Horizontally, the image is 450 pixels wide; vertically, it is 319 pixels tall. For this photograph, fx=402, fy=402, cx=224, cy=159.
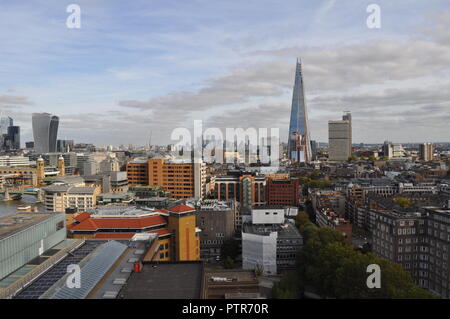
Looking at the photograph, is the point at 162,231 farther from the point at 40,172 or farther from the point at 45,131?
the point at 45,131

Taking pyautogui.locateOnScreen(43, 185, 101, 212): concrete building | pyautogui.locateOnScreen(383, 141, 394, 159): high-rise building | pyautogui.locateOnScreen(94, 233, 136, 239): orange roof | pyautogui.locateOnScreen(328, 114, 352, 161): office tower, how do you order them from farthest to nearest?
pyautogui.locateOnScreen(383, 141, 394, 159): high-rise building < pyautogui.locateOnScreen(328, 114, 352, 161): office tower < pyautogui.locateOnScreen(43, 185, 101, 212): concrete building < pyautogui.locateOnScreen(94, 233, 136, 239): orange roof

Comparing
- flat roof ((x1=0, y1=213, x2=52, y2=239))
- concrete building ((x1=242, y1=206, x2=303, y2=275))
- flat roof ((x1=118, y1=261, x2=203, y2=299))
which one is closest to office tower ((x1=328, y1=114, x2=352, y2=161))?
concrete building ((x1=242, y1=206, x2=303, y2=275))

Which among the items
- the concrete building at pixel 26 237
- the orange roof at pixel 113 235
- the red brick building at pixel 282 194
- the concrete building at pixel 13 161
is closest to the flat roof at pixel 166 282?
the concrete building at pixel 26 237

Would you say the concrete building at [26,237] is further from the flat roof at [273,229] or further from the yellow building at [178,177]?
the yellow building at [178,177]

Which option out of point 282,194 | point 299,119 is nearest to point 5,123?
point 299,119

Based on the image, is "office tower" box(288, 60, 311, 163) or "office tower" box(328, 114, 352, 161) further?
"office tower" box(328, 114, 352, 161)

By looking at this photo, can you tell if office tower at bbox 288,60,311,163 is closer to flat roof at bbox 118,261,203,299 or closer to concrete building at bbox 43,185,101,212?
concrete building at bbox 43,185,101,212
